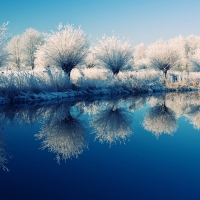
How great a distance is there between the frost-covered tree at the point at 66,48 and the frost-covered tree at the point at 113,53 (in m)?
4.74

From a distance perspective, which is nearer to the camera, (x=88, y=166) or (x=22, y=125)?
(x=88, y=166)

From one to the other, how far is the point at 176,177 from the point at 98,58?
1970 cm

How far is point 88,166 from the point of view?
4.82 metres

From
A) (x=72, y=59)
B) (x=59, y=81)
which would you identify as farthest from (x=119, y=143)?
(x=72, y=59)

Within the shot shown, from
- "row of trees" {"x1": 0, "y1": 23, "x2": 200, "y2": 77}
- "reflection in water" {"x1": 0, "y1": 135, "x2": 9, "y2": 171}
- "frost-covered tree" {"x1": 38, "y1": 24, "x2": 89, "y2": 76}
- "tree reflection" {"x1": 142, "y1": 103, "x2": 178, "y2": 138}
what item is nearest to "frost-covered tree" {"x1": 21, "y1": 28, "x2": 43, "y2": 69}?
"row of trees" {"x1": 0, "y1": 23, "x2": 200, "y2": 77}

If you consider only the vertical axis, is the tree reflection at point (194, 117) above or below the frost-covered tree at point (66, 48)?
below

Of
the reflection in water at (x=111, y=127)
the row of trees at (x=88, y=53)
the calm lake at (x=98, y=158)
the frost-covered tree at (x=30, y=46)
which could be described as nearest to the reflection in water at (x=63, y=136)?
the calm lake at (x=98, y=158)

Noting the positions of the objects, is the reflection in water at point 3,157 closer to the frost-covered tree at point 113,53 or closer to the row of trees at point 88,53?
the row of trees at point 88,53

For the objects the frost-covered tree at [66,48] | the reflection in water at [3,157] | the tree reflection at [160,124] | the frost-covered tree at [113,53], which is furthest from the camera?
the frost-covered tree at [113,53]

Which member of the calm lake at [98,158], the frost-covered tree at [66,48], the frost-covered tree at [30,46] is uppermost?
the frost-covered tree at [30,46]

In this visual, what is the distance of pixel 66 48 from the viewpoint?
17453 millimetres

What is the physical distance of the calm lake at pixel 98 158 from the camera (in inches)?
151

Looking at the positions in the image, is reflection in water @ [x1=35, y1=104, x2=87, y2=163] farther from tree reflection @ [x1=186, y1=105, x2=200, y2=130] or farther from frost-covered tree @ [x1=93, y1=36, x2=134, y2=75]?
frost-covered tree @ [x1=93, y1=36, x2=134, y2=75]

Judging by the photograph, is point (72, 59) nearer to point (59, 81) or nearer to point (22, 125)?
point (59, 81)
